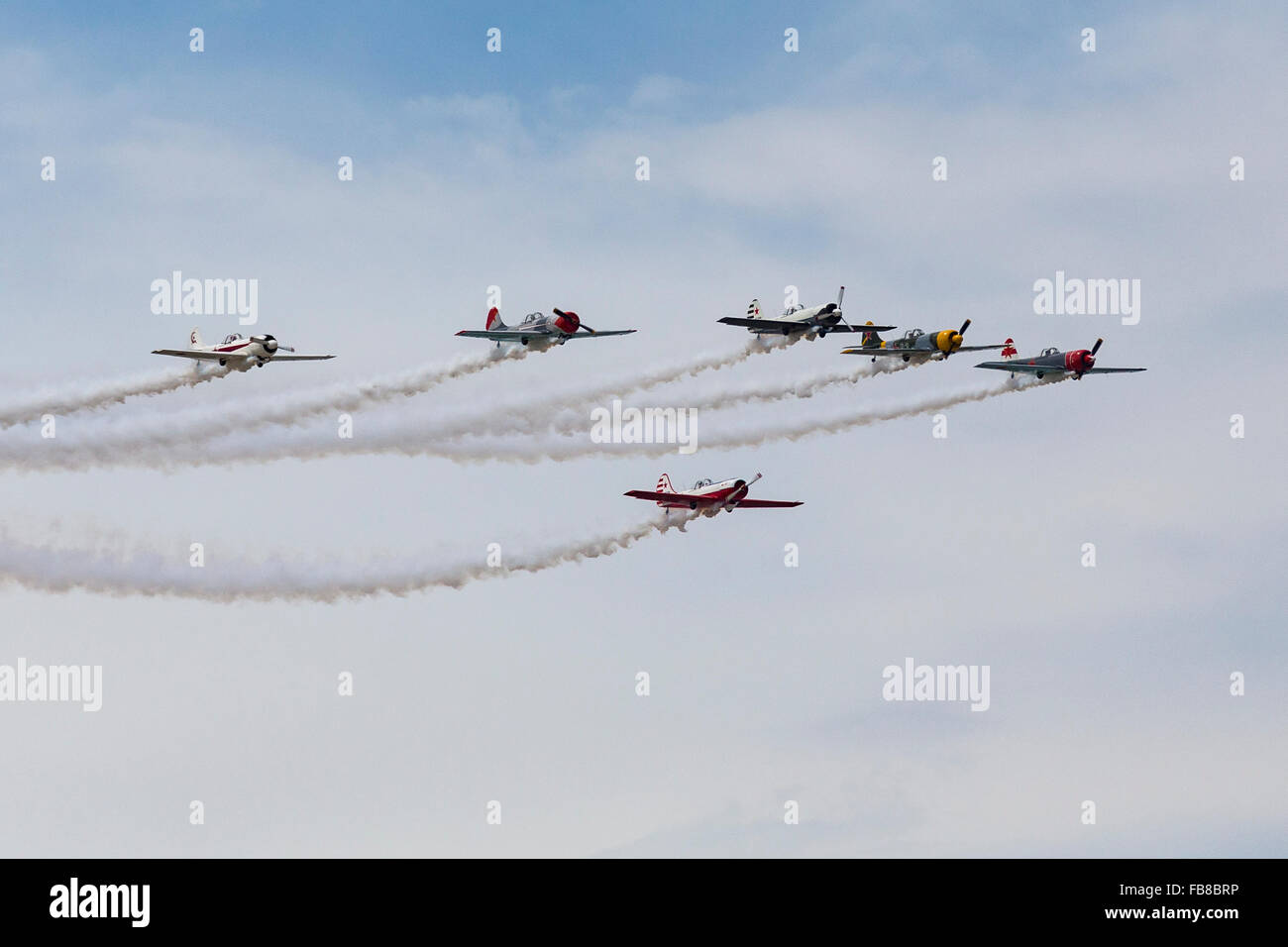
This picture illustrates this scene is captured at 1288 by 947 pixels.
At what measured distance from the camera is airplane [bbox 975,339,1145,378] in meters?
146

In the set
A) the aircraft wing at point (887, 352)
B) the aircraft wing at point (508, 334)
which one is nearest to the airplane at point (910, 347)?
the aircraft wing at point (887, 352)

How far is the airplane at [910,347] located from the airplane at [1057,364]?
2.52 m

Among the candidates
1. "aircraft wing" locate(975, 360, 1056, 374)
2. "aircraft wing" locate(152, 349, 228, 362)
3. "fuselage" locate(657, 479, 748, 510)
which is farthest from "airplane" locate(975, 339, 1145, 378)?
"aircraft wing" locate(152, 349, 228, 362)

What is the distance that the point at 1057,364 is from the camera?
5763 inches

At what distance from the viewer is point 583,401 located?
145 metres

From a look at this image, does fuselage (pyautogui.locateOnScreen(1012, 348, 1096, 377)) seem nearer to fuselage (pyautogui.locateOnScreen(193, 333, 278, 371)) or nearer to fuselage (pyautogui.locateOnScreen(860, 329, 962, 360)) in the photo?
fuselage (pyautogui.locateOnScreen(860, 329, 962, 360))

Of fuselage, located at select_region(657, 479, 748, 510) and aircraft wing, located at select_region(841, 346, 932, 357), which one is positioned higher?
aircraft wing, located at select_region(841, 346, 932, 357)

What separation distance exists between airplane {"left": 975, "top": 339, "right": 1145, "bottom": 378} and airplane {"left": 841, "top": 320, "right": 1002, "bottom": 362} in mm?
2516

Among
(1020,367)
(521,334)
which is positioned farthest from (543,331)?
(1020,367)

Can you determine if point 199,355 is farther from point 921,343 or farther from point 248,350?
point 921,343
